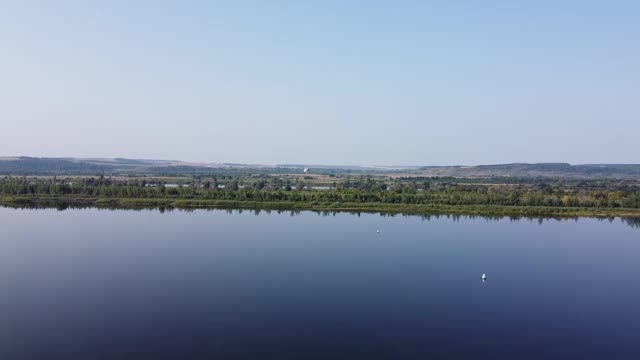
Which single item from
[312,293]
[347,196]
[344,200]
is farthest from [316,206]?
[312,293]

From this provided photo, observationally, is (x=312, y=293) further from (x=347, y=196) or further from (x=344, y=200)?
(x=347, y=196)

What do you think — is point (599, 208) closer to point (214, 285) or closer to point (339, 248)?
point (339, 248)

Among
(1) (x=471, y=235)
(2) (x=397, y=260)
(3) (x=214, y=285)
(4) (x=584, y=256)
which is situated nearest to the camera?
(3) (x=214, y=285)

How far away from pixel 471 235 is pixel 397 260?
804cm

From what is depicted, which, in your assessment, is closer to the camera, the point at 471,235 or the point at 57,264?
the point at 57,264

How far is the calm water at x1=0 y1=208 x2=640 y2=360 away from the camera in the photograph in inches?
456

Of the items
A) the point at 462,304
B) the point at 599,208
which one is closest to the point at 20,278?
the point at 462,304

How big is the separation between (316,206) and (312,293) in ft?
76.0

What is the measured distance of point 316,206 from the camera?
127 feet

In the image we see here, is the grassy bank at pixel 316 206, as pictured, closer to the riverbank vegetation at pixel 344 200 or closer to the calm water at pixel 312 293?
the riverbank vegetation at pixel 344 200

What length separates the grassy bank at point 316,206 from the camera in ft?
120

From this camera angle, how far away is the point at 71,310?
13562mm

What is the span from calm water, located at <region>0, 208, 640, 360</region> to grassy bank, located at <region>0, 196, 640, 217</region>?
830cm

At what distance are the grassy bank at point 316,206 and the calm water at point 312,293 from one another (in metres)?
8.30
